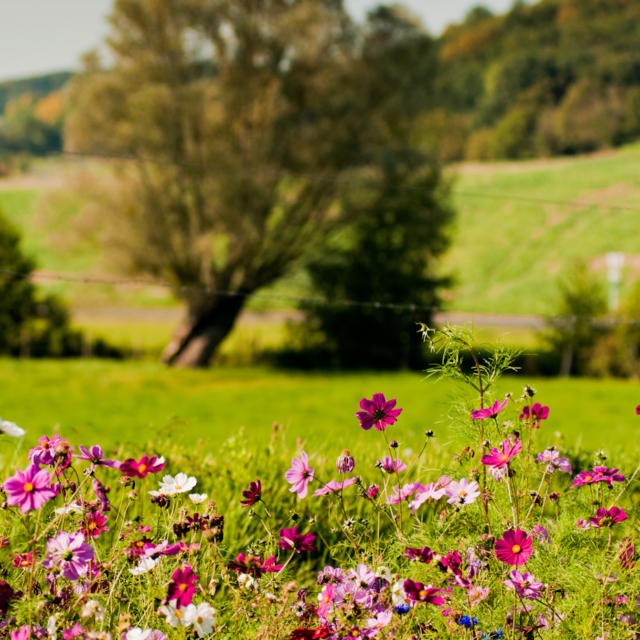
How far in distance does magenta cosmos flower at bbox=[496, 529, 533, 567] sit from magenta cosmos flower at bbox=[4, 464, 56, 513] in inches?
46.8

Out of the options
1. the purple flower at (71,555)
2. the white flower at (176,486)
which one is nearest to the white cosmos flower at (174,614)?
the purple flower at (71,555)

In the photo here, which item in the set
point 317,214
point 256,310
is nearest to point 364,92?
point 317,214

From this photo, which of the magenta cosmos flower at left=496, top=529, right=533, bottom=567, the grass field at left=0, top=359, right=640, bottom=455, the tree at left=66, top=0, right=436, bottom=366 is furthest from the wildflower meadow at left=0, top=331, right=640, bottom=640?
the tree at left=66, top=0, right=436, bottom=366

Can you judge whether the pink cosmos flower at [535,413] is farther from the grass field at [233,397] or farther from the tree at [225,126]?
the tree at [225,126]

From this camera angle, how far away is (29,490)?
1843mm

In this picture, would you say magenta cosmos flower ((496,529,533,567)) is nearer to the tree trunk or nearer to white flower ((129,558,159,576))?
white flower ((129,558,159,576))

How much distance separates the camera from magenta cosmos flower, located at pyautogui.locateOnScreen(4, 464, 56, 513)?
1.83 m

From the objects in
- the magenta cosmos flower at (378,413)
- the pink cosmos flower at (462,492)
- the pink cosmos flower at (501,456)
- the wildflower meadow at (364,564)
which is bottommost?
the wildflower meadow at (364,564)

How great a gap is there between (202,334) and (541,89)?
6703 cm

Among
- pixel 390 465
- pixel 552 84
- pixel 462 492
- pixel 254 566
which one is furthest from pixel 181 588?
pixel 552 84

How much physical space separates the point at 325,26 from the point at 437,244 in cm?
623

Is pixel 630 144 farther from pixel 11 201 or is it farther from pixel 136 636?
pixel 136 636

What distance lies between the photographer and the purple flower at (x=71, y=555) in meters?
1.85

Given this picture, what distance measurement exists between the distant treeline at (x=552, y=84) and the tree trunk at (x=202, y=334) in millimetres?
43762
